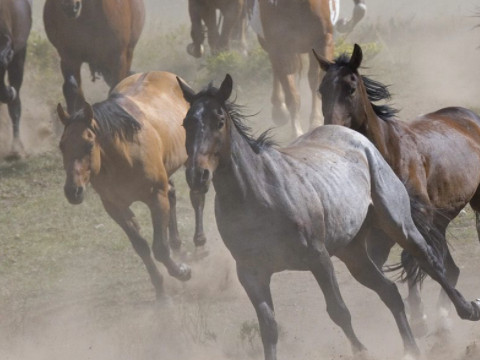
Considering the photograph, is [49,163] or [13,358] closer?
[13,358]

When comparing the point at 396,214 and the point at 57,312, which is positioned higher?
the point at 396,214

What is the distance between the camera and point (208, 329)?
802 centimetres

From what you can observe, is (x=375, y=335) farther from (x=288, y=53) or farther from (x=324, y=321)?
(x=288, y=53)

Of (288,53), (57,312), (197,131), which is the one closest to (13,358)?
(57,312)

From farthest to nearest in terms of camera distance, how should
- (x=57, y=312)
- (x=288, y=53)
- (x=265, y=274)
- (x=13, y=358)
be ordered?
(x=288, y=53) → (x=57, y=312) → (x=13, y=358) → (x=265, y=274)

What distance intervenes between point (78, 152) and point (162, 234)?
1178mm

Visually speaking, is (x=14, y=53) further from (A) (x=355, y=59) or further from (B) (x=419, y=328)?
(B) (x=419, y=328)

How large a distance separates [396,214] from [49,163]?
6.41 meters

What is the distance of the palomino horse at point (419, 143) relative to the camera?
7.21 meters

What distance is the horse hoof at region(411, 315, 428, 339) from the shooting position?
7758 mm

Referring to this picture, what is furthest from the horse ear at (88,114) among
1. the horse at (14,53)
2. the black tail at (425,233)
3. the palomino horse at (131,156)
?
the horse at (14,53)

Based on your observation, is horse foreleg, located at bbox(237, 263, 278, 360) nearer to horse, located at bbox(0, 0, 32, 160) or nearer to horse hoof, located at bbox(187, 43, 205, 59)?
horse, located at bbox(0, 0, 32, 160)

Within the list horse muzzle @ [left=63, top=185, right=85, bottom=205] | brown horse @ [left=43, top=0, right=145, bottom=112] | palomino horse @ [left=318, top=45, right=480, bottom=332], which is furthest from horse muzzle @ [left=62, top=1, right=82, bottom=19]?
palomino horse @ [left=318, top=45, right=480, bottom=332]

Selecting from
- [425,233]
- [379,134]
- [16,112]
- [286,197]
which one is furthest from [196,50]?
[286,197]
